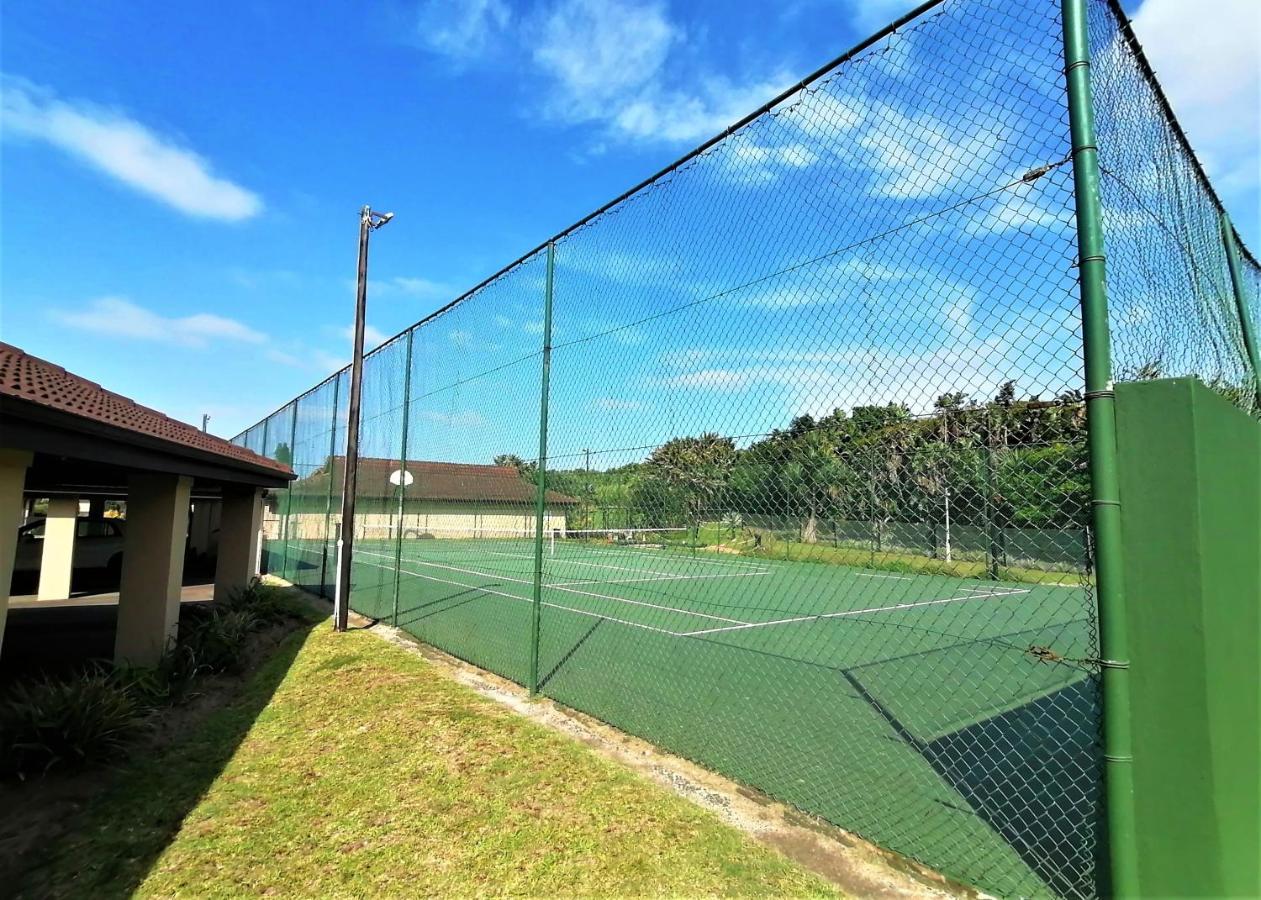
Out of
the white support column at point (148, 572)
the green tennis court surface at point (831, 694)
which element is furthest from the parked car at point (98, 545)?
the white support column at point (148, 572)

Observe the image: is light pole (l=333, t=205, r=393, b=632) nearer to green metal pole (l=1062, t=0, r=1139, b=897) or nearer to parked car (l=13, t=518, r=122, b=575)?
green metal pole (l=1062, t=0, r=1139, b=897)

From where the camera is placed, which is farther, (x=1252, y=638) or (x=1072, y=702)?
(x=1072, y=702)

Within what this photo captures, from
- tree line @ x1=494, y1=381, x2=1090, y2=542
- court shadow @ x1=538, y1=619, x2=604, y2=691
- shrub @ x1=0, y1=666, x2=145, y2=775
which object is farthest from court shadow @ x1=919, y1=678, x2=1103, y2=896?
shrub @ x1=0, y1=666, x2=145, y2=775

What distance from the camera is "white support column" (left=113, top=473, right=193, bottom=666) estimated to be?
20.6 feet

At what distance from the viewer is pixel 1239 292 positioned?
4.78 metres

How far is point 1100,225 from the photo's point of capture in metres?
2.35

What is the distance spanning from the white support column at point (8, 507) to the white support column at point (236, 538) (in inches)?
268

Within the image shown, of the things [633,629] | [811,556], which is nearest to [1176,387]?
[811,556]

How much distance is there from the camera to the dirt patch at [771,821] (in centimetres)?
285

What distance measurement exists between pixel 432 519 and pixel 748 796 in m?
7.28

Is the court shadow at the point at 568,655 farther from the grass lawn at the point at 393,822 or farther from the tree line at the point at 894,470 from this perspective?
the tree line at the point at 894,470

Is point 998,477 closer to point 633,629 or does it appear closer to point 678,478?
point 678,478

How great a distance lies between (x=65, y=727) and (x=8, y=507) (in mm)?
1675

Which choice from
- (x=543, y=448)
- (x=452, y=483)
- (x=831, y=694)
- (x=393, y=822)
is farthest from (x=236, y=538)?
(x=831, y=694)
